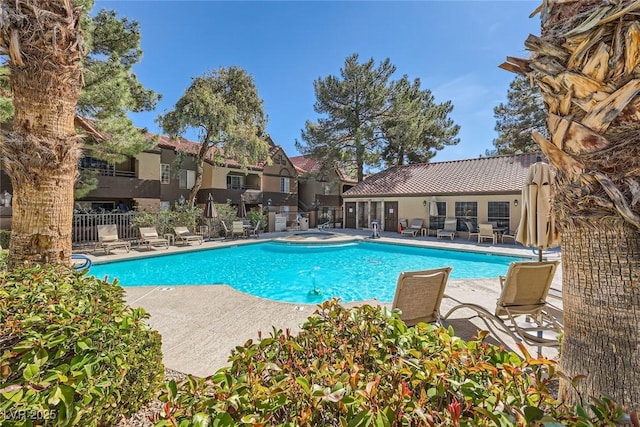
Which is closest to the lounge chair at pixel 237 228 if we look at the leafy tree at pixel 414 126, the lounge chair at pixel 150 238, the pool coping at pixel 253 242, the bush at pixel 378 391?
the pool coping at pixel 253 242

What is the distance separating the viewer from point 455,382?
133 centimetres

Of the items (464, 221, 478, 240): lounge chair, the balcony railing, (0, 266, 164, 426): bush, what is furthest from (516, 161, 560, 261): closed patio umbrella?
the balcony railing

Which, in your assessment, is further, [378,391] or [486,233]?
[486,233]

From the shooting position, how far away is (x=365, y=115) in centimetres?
2647

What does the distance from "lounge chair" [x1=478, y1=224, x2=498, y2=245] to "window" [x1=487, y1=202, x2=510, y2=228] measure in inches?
43.1

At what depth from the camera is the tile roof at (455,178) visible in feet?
58.7

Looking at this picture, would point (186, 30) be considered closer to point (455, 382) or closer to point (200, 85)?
point (200, 85)

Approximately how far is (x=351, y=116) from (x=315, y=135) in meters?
3.75

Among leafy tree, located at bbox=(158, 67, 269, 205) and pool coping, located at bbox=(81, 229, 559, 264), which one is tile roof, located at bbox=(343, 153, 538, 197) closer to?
pool coping, located at bbox=(81, 229, 559, 264)

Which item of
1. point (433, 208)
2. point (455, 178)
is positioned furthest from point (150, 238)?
point (455, 178)

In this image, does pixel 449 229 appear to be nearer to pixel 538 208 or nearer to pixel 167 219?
Result: pixel 538 208

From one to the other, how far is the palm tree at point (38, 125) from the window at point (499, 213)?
19.7 meters

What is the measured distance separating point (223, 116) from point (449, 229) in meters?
16.4

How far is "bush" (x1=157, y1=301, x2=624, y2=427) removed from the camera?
1121 mm
